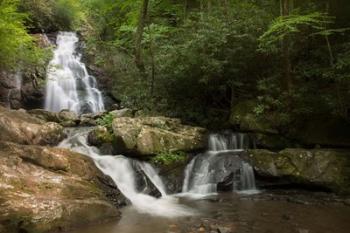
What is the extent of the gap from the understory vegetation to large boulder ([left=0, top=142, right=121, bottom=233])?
4469 mm

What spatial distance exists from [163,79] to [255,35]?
144 inches

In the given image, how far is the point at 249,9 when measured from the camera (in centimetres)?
1302

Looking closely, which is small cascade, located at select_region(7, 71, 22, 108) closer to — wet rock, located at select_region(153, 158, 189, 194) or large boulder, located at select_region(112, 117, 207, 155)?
large boulder, located at select_region(112, 117, 207, 155)

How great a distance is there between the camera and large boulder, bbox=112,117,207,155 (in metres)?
10.2

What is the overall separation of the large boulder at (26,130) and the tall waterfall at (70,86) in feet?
17.1

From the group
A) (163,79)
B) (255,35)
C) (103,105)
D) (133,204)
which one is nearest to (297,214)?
(133,204)

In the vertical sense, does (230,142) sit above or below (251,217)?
above

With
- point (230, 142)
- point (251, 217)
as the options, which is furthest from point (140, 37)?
point (251, 217)

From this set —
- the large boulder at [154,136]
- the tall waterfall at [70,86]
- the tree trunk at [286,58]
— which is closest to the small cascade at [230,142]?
the large boulder at [154,136]

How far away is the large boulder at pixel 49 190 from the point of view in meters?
6.25

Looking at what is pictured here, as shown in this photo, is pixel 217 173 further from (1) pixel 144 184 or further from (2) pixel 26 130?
(2) pixel 26 130

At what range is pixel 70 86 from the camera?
1709 cm

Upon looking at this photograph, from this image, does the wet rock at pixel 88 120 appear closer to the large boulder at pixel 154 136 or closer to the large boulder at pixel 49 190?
the large boulder at pixel 154 136

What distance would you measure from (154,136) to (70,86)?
8.08m
